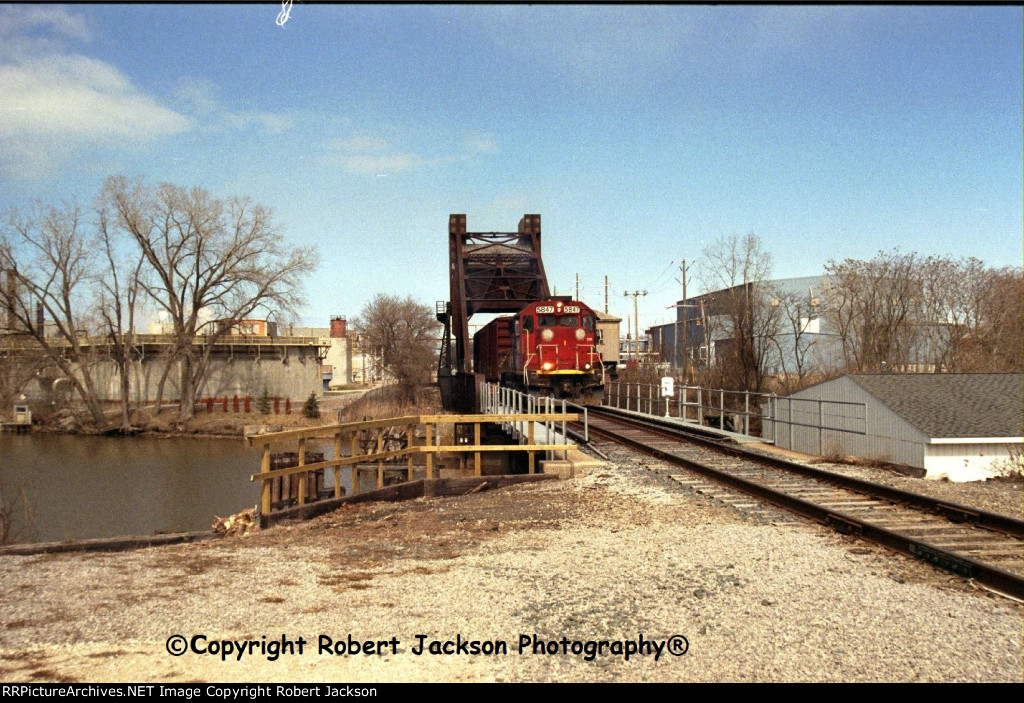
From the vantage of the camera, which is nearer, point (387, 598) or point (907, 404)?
point (387, 598)

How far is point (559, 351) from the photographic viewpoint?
2581 centimetres

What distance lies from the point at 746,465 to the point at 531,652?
32.6 feet

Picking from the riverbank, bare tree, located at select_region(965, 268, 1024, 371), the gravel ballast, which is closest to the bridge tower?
the riverbank

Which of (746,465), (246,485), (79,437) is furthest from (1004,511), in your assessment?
(79,437)

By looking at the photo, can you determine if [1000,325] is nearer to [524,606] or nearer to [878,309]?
[878,309]

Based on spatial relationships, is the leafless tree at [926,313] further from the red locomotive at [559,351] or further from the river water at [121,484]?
the river water at [121,484]

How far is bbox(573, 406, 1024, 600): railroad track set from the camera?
264 inches

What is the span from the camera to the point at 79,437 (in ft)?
162

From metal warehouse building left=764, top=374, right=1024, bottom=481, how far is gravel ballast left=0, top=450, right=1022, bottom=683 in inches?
273

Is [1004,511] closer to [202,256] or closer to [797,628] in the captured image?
[797,628]

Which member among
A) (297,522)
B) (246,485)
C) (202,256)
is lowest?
(246,485)

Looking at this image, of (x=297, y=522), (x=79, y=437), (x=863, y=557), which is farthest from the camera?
(x=79, y=437)

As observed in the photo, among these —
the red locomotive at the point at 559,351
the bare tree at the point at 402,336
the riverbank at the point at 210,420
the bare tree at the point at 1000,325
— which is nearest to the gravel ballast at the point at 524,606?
the red locomotive at the point at 559,351

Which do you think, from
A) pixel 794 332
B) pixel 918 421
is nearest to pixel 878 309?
pixel 794 332
